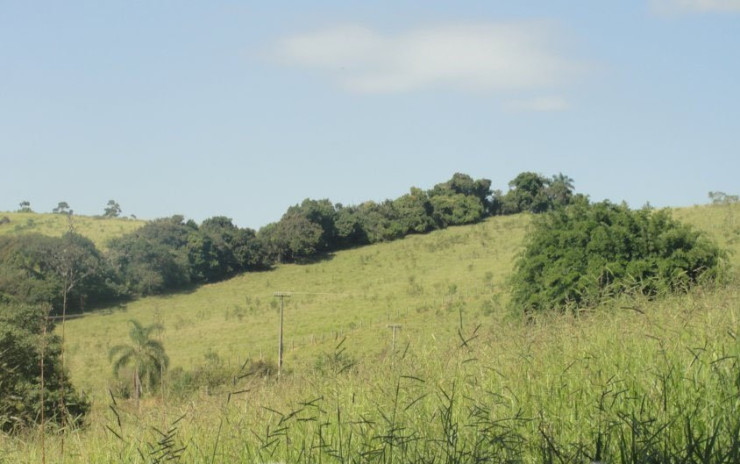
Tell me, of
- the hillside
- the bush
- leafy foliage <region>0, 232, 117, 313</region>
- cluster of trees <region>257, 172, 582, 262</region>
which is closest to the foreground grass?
the bush

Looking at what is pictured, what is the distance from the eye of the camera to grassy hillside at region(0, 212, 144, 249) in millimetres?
72062

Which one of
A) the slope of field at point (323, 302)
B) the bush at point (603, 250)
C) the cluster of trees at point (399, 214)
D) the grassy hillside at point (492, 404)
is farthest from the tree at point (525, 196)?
the grassy hillside at point (492, 404)

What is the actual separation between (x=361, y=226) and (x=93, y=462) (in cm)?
6910

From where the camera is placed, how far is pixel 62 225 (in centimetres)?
7706

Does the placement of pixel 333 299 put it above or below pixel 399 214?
below

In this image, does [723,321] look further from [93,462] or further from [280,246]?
[280,246]

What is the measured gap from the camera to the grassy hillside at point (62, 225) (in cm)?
7206

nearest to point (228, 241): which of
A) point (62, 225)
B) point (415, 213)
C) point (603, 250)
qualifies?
point (415, 213)

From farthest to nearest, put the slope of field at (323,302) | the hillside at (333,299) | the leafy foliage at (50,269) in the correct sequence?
the leafy foliage at (50,269), the hillside at (333,299), the slope of field at (323,302)

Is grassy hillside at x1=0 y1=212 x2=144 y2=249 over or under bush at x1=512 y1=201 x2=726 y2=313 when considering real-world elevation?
over

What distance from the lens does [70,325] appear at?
49844 mm

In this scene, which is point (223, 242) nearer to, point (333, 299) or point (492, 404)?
point (333, 299)

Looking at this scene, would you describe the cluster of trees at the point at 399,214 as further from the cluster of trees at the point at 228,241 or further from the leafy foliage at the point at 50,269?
the leafy foliage at the point at 50,269

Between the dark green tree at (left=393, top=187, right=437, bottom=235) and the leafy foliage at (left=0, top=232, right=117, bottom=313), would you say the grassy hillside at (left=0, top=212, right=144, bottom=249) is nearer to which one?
the leafy foliage at (left=0, top=232, right=117, bottom=313)
